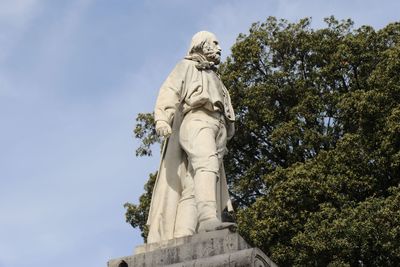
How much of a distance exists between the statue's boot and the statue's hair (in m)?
2.04

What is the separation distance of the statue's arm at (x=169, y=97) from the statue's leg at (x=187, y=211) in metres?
0.64

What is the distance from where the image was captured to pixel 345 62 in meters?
25.4

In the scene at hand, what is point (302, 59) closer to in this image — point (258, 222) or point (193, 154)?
point (258, 222)

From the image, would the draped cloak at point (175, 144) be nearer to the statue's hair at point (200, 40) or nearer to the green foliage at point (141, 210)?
the statue's hair at point (200, 40)

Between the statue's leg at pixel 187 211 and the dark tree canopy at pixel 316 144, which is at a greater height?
the dark tree canopy at pixel 316 144

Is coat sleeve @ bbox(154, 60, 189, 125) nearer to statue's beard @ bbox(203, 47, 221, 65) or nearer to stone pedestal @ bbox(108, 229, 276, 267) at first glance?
statue's beard @ bbox(203, 47, 221, 65)

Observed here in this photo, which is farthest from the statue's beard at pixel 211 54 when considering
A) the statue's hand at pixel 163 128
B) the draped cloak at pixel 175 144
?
the statue's hand at pixel 163 128

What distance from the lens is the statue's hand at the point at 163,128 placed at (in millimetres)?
10828

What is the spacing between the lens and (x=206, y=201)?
10.4 meters

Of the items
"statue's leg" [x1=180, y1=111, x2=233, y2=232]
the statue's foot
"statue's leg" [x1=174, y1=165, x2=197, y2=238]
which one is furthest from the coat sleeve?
the statue's foot

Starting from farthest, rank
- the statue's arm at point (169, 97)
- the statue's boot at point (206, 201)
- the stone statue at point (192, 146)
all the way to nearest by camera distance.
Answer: the statue's arm at point (169, 97), the stone statue at point (192, 146), the statue's boot at point (206, 201)

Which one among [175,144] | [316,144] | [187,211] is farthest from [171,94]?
[316,144]

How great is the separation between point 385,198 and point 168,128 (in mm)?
11779

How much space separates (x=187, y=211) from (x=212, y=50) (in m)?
2.31
